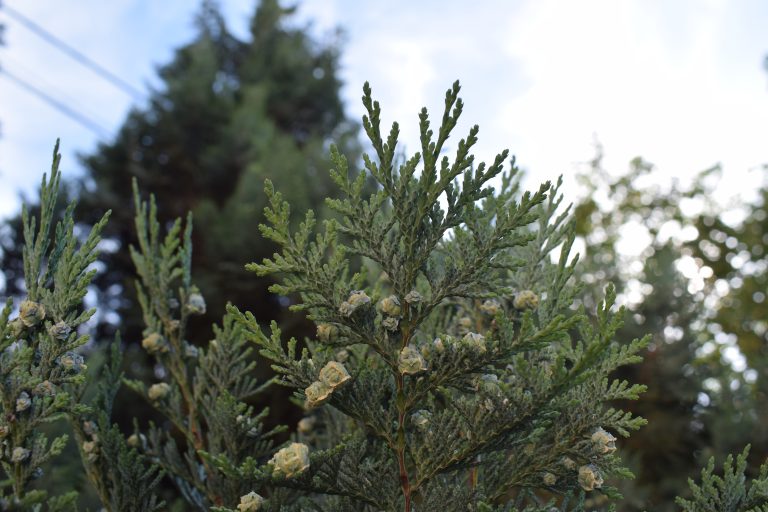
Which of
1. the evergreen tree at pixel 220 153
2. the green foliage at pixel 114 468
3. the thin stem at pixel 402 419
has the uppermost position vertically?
the evergreen tree at pixel 220 153

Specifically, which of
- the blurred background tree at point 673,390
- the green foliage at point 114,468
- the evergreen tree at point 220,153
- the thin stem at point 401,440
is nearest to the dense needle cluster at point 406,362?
the thin stem at point 401,440

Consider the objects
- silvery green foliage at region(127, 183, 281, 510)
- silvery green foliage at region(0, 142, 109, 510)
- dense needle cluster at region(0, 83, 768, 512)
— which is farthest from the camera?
silvery green foliage at region(127, 183, 281, 510)

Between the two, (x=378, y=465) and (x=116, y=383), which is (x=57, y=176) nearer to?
(x=116, y=383)

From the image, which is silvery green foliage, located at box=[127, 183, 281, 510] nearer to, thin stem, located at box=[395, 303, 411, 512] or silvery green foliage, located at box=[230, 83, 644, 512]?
silvery green foliage, located at box=[230, 83, 644, 512]

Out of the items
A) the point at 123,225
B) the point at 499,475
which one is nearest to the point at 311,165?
the point at 123,225

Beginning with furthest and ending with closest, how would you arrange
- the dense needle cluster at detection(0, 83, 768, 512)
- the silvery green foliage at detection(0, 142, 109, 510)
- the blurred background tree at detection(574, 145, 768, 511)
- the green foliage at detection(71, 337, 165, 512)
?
the blurred background tree at detection(574, 145, 768, 511)
the green foliage at detection(71, 337, 165, 512)
the silvery green foliage at detection(0, 142, 109, 510)
the dense needle cluster at detection(0, 83, 768, 512)

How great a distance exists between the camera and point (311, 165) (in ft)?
33.8

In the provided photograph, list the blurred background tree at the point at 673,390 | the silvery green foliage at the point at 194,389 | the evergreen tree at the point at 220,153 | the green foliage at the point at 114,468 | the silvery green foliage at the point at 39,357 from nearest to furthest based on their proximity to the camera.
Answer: the silvery green foliage at the point at 39,357
the green foliage at the point at 114,468
the silvery green foliage at the point at 194,389
the blurred background tree at the point at 673,390
the evergreen tree at the point at 220,153

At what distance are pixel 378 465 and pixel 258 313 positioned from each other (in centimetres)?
790

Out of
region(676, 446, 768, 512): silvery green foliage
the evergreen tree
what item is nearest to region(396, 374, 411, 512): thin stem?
region(676, 446, 768, 512): silvery green foliage

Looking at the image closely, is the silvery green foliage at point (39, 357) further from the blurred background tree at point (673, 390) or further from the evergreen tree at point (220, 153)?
the evergreen tree at point (220, 153)

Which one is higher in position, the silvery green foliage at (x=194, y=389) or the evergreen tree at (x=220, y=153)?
the evergreen tree at (x=220, y=153)

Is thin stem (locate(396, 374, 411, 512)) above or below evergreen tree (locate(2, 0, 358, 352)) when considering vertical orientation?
below

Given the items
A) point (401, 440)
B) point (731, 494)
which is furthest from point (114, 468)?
point (731, 494)
